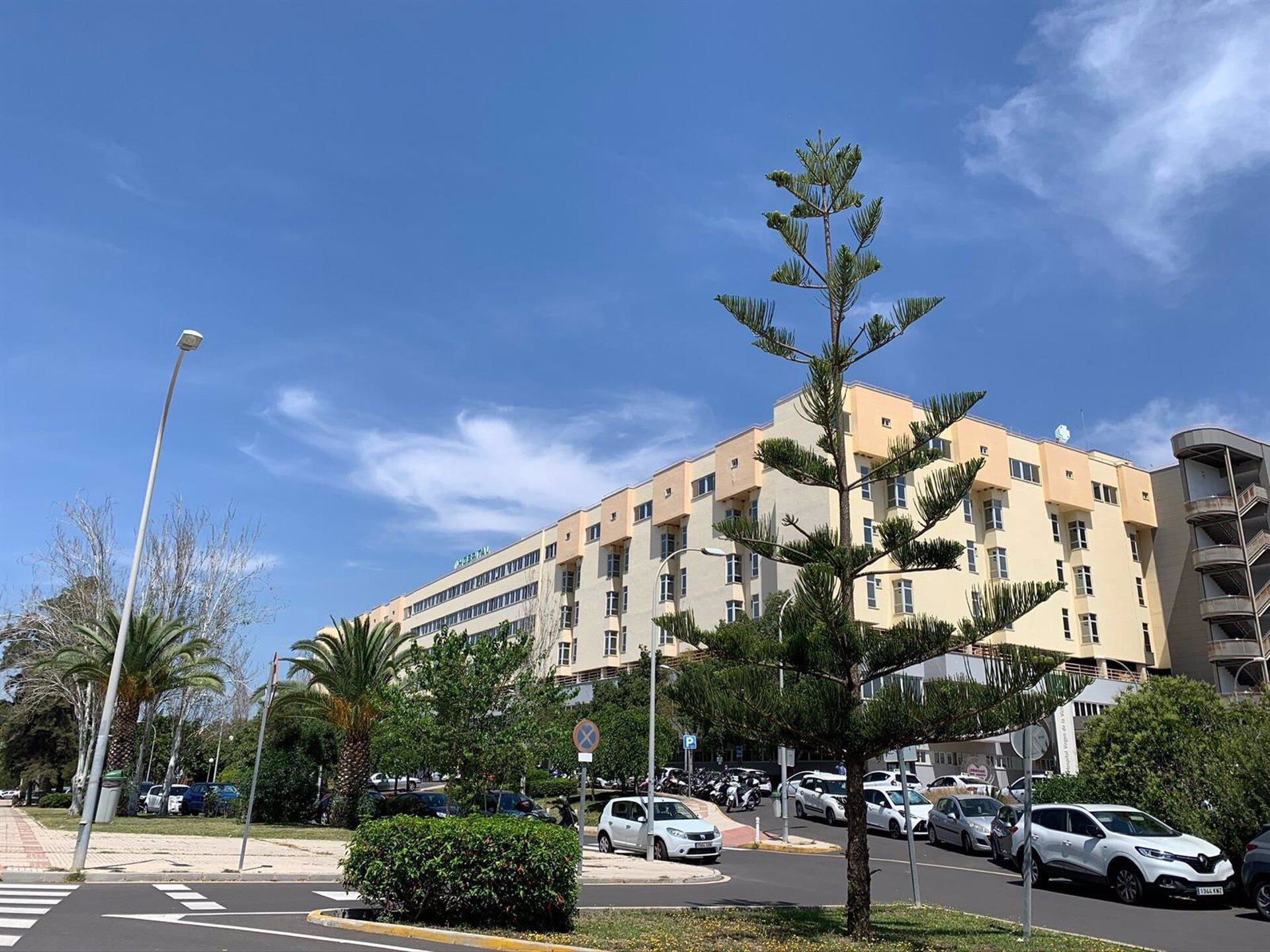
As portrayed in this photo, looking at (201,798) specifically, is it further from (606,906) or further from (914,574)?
(914,574)

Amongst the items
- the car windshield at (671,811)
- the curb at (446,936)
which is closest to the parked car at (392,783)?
the car windshield at (671,811)

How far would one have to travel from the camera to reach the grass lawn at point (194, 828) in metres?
25.5

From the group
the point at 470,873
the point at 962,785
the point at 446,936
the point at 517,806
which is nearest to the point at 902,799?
the point at 962,785

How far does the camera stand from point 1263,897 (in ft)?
45.4

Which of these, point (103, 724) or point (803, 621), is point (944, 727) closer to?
point (803, 621)

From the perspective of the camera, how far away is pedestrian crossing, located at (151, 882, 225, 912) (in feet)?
40.5

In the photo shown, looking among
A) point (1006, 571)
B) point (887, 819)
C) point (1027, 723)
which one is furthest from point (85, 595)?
point (1006, 571)

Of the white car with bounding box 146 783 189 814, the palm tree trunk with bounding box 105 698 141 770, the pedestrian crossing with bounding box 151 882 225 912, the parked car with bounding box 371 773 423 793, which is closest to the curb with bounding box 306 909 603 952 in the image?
the pedestrian crossing with bounding box 151 882 225 912

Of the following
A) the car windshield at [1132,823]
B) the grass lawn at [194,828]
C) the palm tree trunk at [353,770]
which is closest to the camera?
the car windshield at [1132,823]

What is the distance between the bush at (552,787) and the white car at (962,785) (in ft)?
48.5

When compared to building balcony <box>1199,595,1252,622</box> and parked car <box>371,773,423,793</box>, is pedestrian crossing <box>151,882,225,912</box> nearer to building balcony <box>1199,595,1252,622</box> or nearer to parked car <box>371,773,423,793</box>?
parked car <box>371,773,423,793</box>

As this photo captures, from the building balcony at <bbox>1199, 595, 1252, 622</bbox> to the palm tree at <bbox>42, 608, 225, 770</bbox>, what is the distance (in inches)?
2055

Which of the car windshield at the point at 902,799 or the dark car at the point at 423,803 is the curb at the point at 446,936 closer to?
the dark car at the point at 423,803

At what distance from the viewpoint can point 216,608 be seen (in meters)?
41.5
